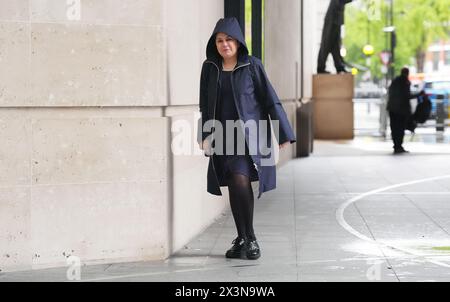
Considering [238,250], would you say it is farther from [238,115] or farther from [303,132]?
[303,132]

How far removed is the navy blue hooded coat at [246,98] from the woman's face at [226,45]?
0.16 ft

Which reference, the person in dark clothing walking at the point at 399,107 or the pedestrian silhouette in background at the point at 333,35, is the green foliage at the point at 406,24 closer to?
the pedestrian silhouette in background at the point at 333,35

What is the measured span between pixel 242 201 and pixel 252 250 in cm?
41

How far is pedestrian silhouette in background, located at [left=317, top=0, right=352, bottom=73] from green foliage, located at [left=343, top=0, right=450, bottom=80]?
1548 centimetres

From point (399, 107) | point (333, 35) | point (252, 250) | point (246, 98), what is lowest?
point (252, 250)

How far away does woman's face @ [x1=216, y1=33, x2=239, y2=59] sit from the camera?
6.86 metres

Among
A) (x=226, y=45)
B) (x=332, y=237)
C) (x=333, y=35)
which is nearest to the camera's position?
(x=226, y=45)

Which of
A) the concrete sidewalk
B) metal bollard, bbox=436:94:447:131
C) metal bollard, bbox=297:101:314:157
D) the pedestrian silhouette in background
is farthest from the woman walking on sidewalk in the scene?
metal bollard, bbox=436:94:447:131

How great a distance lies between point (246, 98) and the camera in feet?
22.6

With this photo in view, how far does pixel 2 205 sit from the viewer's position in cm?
660

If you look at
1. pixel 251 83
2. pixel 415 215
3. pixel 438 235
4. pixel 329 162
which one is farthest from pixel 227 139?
pixel 329 162

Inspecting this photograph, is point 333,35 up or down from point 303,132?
up

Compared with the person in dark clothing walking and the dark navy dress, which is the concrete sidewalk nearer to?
the dark navy dress

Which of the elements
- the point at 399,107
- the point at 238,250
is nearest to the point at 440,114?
the point at 399,107
